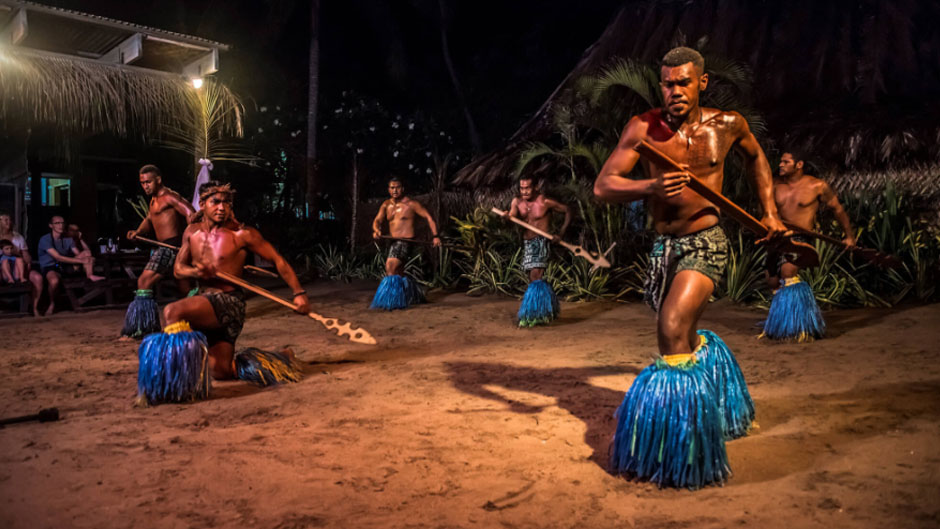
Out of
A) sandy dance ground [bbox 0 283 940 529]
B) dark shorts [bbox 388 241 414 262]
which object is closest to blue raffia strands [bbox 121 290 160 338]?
sandy dance ground [bbox 0 283 940 529]

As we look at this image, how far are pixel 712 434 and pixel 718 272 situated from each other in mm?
732

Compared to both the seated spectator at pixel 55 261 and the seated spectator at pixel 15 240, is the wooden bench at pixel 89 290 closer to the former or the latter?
the seated spectator at pixel 55 261

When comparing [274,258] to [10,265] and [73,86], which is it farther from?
[73,86]

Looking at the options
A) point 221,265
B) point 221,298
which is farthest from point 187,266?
point 221,298

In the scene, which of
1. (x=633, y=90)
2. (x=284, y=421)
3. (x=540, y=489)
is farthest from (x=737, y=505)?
(x=633, y=90)

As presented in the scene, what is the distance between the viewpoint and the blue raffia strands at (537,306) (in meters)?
7.60

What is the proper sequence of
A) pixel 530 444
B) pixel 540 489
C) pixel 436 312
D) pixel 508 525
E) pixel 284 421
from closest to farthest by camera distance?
pixel 508 525
pixel 540 489
pixel 530 444
pixel 284 421
pixel 436 312

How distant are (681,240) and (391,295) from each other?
6321mm

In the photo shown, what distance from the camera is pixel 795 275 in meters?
6.34

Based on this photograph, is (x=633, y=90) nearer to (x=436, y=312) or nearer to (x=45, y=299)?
(x=436, y=312)

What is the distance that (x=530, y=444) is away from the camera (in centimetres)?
351

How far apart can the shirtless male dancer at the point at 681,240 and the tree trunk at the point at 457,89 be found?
60.5ft

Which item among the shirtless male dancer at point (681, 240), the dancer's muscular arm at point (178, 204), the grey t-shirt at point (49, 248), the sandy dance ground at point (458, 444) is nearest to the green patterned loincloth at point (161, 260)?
the dancer's muscular arm at point (178, 204)

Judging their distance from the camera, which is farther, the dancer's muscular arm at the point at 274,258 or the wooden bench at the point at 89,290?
the wooden bench at the point at 89,290
